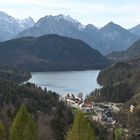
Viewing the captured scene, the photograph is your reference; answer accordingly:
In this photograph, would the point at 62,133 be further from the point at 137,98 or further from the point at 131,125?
the point at 137,98

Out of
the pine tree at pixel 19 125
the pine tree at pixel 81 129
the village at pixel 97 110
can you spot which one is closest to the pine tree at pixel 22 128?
the pine tree at pixel 19 125

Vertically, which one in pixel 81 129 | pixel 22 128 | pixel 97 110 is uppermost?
pixel 81 129

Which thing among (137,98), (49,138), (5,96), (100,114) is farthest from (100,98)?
(49,138)

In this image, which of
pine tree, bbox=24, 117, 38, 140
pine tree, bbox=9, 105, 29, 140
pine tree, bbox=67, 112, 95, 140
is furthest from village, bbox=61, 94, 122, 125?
pine tree, bbox=67, 112, 95, 140

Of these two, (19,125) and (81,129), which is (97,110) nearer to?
(19,125)

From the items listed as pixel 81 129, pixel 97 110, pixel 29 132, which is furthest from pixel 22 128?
pixel 97 110
